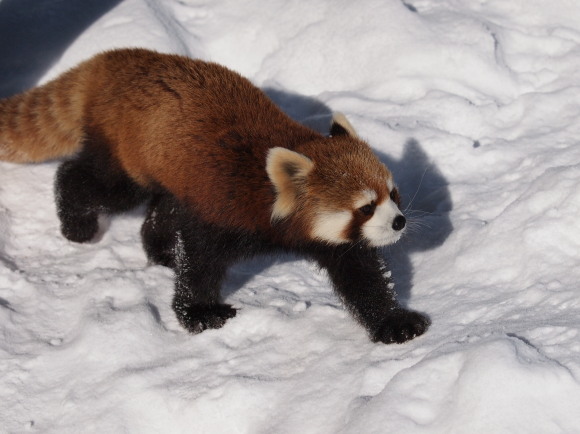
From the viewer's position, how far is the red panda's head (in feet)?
11.3

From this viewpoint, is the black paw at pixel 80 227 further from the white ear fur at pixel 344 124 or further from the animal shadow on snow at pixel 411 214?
the white ear fur at pixel 344 124

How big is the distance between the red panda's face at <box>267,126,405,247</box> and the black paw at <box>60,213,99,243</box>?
153 cm

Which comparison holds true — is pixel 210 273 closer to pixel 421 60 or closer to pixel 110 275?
pixel 110 275

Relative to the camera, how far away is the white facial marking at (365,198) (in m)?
3.44

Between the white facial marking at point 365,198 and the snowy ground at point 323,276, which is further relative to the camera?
the white facial marking at point 365,198

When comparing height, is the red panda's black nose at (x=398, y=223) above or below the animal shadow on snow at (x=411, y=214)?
above

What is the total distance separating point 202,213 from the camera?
146 inches

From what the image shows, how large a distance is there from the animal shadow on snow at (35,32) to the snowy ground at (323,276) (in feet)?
0.05

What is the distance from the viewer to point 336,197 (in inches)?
136

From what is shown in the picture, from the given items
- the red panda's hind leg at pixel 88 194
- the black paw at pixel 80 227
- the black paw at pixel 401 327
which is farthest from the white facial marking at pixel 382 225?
the black paw at pixel 80 227

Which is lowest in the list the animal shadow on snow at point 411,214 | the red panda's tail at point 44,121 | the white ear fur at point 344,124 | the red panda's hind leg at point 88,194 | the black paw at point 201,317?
the animal shadow on snow at point 411,214

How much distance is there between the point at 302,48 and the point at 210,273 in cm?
269

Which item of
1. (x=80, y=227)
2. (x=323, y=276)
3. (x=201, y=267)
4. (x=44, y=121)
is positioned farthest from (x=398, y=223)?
(x=44, y=121)

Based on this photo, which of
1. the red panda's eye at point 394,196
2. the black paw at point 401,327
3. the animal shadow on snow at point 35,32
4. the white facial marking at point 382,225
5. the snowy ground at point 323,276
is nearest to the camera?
the snowy ground at point 323,276
